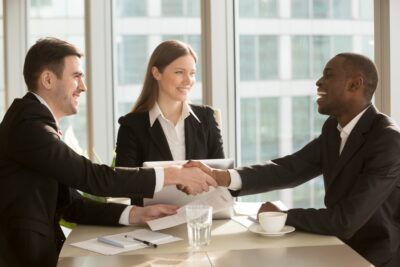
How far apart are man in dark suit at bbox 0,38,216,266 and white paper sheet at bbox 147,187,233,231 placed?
1.5 inches

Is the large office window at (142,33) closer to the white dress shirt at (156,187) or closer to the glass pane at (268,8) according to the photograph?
the glass pane at (268,8)

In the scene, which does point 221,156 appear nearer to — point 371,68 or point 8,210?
point 371,68

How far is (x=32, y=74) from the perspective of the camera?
8.10 ft

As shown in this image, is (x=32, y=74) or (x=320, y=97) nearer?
(x=32, y=74)

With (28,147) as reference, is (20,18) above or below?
above

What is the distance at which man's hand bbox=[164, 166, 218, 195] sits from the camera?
7.71 ft

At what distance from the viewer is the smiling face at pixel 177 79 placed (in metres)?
3.29

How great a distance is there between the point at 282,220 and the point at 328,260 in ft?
1.12

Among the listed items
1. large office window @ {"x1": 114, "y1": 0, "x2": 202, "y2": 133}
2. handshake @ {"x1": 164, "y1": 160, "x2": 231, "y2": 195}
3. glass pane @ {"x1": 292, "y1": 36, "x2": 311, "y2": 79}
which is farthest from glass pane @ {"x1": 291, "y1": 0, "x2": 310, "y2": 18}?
handshake @ {"x1": 164, "y1": 160, "x2": 231, "y2": 195}

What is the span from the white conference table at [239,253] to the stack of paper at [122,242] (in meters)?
0.03

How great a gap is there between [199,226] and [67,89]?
2.88ft

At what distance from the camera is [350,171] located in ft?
7.74

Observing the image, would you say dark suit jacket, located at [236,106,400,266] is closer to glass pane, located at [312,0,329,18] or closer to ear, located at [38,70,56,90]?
ear, located at [38,70,56,90]

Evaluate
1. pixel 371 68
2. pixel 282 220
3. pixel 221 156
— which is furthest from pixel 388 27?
pixel 282 220
